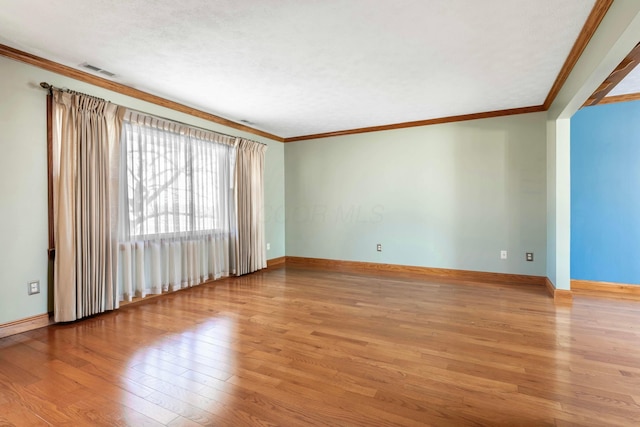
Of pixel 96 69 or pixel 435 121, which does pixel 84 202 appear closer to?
pixel 96 69

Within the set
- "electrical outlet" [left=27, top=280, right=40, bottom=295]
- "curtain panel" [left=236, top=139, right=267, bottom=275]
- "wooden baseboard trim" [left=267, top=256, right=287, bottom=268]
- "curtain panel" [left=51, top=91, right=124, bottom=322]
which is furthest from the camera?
"wooden baseboard trim" [left=267, top=256, right=287, bottom=268]

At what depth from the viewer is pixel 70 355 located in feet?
7.25

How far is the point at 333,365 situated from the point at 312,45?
247 cm

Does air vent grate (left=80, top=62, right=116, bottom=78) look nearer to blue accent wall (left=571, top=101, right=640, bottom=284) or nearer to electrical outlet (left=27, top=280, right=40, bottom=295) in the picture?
electrical outlet (left=27, top=280, right=40, bottom=295)

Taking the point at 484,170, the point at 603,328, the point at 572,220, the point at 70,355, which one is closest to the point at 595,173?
the point at 572,220

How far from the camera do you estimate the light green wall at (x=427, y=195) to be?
421 cm

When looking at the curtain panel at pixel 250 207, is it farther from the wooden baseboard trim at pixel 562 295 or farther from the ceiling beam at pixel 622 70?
the ceiling beam at pixel 622 70

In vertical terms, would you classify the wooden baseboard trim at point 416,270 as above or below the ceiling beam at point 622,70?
below

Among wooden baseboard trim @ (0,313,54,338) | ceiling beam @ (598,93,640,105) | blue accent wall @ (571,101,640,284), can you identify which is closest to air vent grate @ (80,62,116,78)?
wooden baseboard trim @ (0,313,54,338)

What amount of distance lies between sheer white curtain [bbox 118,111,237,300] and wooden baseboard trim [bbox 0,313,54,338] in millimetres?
679

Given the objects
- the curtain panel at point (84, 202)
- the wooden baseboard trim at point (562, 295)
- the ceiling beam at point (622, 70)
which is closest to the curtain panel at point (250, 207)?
the curtain panel at point (84, 202)

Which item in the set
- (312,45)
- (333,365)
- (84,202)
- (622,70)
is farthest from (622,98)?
(84,202)

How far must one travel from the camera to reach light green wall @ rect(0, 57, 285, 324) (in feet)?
8.28

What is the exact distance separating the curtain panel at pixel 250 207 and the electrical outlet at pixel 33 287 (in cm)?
236
